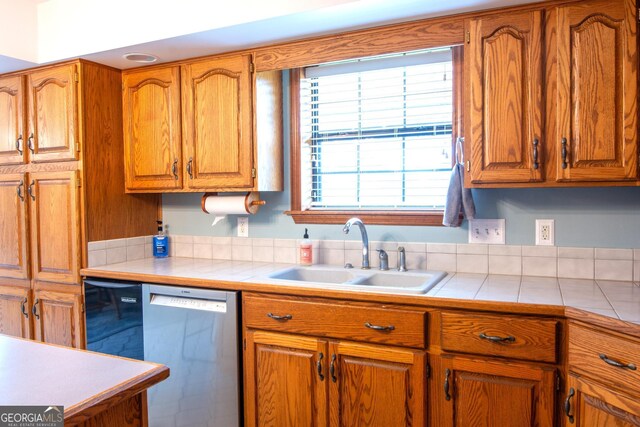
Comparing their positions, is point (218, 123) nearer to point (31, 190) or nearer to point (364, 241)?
point (364, 241)

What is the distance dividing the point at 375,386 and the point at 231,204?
4.34 ft

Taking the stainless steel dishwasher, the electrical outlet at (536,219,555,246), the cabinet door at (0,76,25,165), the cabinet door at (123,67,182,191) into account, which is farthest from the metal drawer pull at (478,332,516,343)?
the cabinet door at (0,76,25,165)

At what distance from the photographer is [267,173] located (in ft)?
8.62

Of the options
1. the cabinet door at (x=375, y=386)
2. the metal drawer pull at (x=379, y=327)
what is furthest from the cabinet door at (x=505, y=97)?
the cabinet door at (x=375, y=386)

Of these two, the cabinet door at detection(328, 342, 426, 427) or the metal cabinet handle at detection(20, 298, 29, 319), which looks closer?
the cabinet door at detection(328, 342, 426, 427)

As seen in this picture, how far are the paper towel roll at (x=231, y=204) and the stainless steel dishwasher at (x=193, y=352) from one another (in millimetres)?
586

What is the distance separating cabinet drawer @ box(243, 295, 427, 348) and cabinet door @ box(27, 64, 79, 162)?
1.47m

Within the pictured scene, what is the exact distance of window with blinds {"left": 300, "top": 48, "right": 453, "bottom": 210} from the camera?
8.07 ft

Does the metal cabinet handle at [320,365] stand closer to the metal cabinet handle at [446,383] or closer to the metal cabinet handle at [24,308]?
the metal cabinet handle at [446,383]

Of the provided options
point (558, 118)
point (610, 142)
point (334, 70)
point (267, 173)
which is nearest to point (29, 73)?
point (267, 173)

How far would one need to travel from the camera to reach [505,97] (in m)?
2.00

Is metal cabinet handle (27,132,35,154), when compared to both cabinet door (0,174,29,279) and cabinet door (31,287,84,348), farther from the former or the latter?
cabinet door (31,287,84,348)

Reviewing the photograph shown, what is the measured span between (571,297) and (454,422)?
64cm

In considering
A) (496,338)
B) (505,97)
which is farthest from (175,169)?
(496,338)
